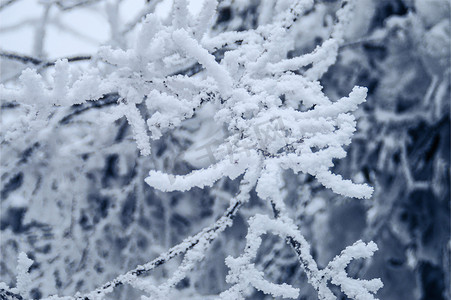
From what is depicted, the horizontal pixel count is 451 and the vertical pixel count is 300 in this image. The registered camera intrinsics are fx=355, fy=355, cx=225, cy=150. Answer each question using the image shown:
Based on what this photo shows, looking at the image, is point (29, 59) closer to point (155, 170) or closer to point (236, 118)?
point (155, 170)

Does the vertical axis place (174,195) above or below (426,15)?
below

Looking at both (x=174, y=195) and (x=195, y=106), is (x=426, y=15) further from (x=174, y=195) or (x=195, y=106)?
(x=174, y=195)

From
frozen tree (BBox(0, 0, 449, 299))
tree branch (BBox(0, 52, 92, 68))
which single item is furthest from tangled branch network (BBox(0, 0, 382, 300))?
tree branch (BBox(0, 52, 92, 68))

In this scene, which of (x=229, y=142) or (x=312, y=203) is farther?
(x=312, y=203)

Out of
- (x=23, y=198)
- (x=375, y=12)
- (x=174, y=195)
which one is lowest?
(x=23, y=198)

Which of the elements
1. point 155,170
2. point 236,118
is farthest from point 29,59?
point 236,118

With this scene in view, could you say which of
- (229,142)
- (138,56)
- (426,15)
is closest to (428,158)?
(426,15)

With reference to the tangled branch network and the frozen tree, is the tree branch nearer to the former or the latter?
the frozen tree

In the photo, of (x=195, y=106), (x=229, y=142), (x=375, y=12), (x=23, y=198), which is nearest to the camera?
(x=229, y=142)

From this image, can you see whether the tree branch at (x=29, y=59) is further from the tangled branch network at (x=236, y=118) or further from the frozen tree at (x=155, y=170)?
the tangled branch network at (x=236, y=118)
